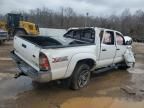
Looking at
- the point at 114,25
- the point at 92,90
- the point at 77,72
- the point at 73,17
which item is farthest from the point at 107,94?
the point at 73,17

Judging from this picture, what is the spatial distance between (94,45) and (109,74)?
234 centimetres

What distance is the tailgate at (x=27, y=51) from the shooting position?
646cm

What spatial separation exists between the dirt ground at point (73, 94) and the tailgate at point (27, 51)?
0.88 m

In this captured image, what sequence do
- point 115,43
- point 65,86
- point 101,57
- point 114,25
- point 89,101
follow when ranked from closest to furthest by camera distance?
point 89,101 < point 65,86 < point 101,57 < point 115,43 < point 114,25

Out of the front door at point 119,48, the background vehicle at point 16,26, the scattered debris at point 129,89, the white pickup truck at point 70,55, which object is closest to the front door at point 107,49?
the white pickup truck at point 70,55

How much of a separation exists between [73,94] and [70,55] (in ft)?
3.64

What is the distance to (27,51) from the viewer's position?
6.86 metres

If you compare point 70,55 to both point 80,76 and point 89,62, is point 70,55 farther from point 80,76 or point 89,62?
point 89,62

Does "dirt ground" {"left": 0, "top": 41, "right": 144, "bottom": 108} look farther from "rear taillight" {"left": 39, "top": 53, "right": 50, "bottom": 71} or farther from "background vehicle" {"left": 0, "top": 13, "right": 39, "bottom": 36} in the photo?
"background vehicle" {"left": 0, "top": 13, "right": 39, "bottom": 36}

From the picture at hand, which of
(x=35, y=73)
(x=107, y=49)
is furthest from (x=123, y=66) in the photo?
(x=35, y=73)

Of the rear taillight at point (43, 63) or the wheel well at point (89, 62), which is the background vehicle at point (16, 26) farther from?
the rear taillight at point (43, 63)

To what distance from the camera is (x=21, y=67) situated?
7223 millimetres

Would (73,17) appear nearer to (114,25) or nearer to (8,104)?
(114,25)

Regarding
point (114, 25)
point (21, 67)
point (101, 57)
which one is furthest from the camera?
point (114, 25)
